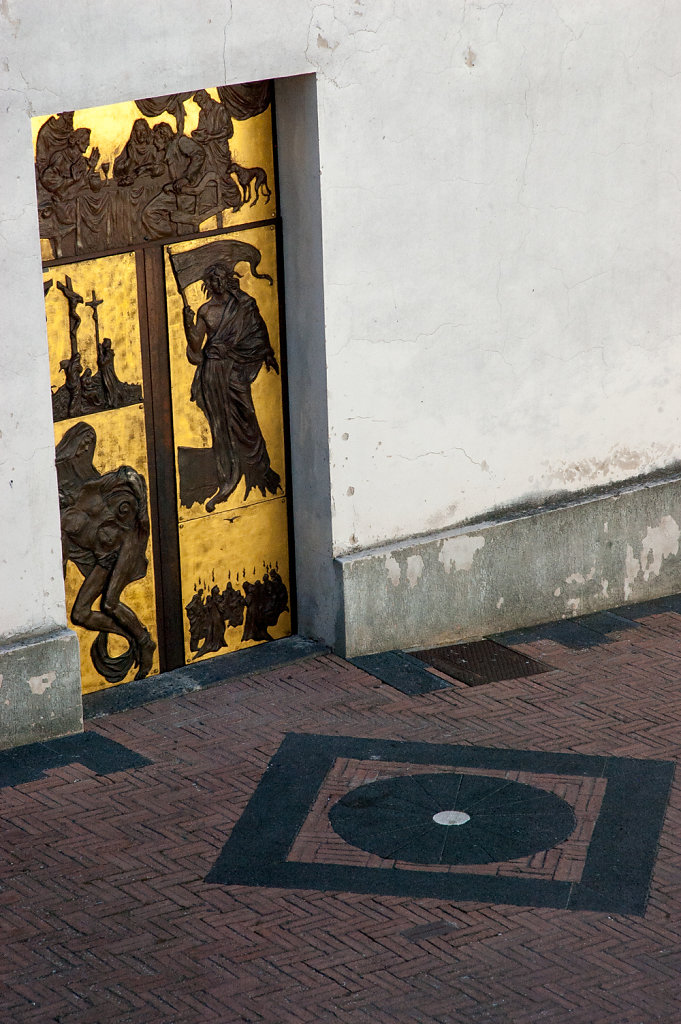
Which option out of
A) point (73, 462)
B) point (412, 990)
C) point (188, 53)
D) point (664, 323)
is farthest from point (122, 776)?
point (664, 323)

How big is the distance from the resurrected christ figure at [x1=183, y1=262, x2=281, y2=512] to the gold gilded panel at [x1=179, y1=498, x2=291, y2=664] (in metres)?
0.16

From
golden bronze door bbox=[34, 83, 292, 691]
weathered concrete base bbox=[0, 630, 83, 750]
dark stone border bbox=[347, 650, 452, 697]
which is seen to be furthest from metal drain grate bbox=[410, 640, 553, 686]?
weathered concrete base bbox=[0, 630, 83, 750]

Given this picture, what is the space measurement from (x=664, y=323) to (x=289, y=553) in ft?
9.57

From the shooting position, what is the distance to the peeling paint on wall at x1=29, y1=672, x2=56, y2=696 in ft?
28.3

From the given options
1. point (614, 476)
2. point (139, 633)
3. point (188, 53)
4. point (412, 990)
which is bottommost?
point (412, 990)

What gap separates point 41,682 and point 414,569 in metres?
2.47

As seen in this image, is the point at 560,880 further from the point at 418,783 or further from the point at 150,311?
the point at 150,311

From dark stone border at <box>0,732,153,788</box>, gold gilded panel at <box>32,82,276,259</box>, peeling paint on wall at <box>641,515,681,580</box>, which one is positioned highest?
gold gilded panel at <box>32,82,276,259</box>

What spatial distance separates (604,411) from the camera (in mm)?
10453

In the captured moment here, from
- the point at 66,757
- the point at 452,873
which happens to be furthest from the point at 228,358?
the point at 452,873

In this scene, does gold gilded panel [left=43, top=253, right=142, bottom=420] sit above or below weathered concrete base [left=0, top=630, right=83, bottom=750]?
above

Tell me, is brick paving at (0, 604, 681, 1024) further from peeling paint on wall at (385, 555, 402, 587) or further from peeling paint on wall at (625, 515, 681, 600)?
peeling paint on wall at (625, 515, 681, 600)

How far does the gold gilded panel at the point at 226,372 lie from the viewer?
363 inches

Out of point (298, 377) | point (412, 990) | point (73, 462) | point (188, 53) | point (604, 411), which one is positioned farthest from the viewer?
point (604, 411)
